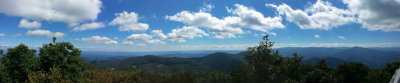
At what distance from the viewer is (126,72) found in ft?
51.8

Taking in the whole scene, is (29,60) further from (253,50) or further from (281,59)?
(281,59)

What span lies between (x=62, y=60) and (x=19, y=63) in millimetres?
3543

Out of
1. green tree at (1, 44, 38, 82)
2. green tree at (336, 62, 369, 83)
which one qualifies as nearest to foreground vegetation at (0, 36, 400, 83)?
green tree at (1, 44, 38, 82)

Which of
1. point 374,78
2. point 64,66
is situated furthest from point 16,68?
point 374,78

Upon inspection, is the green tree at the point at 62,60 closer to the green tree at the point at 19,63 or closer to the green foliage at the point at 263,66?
the green tree at the point at 19,63

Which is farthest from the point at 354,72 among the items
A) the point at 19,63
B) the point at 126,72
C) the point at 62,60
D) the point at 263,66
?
the point at 19,63

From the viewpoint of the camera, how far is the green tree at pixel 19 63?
14.9 meters

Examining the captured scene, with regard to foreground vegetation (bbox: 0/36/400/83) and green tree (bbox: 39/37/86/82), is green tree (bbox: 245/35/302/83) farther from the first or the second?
green tree (bbox: 39/37/86/82)

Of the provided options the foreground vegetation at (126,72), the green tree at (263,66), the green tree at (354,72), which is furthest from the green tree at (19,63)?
the green tree at (354,72)

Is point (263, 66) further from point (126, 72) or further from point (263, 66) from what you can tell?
point (126, 72)

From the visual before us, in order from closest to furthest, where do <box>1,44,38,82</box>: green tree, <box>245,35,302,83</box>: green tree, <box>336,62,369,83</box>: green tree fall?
<box>245,35,302,83</box>: green tree, <box>1,44,38,82</box>: green tree, <box>336,62,369,83</box>: green tree

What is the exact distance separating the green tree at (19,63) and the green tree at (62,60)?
0.78 m

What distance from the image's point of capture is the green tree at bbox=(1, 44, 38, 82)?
14.9 m

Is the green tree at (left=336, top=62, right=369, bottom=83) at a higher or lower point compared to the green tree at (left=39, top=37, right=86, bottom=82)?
lower
